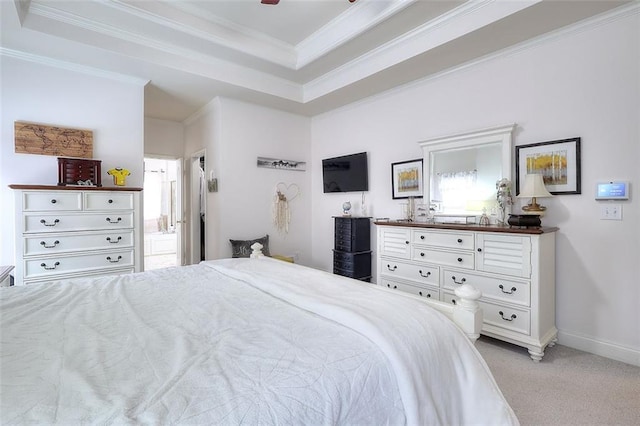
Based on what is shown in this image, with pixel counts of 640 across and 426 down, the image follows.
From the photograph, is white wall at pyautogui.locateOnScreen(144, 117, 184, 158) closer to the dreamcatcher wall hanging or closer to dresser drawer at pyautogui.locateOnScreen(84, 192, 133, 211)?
the dreamcatcher wall hanging

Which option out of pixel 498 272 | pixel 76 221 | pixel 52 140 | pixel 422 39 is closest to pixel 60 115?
pixel 52 140

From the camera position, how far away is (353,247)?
399 cm

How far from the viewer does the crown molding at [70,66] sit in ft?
9.52

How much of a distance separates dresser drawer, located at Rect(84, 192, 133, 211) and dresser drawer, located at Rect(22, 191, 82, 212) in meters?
0.07

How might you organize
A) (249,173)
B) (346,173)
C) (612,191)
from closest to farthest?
1. (612,191)
2. (249,173)
3. (346,173)

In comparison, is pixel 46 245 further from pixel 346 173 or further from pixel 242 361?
pixel 346 173

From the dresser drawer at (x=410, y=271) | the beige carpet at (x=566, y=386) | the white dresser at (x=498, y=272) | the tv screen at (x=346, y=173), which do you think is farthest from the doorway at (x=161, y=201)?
the beige carpet at (x=566, y=386)

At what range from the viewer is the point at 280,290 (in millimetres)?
1479

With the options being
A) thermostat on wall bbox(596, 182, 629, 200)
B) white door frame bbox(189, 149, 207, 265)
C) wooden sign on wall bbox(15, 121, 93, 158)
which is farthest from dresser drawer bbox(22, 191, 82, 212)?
thermostat on wall bbox(596, 182, 629, 200)

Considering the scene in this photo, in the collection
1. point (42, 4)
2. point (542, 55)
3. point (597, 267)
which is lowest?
point (597, 267)

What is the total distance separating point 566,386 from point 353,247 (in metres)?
2.40

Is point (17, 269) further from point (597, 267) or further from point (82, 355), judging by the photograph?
point (597, 267)

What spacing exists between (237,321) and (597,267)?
9.38ft

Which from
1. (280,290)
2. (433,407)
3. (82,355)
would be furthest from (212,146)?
(433,407)
